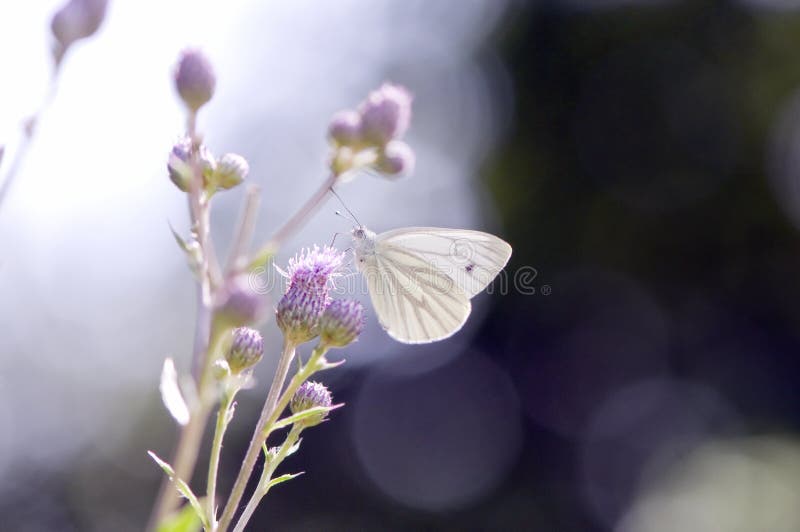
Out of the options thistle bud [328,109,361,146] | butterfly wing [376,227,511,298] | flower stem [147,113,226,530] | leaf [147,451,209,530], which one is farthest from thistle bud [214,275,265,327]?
butterfly wing [376,227,511,298]

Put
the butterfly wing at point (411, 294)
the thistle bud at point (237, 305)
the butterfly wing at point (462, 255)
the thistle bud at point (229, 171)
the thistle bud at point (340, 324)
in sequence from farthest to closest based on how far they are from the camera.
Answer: the butterfly wing at point (462, 255), the butterfly wing at point (411, 294), the thistle bud at point (340, 324), the thistle bud at point (229, 171), the thistle bud at point (237, 305)

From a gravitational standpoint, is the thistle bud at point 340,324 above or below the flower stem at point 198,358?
below

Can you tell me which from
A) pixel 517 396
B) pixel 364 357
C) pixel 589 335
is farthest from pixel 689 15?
pixel 364 357

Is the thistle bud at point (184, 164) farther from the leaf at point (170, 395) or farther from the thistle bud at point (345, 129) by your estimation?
the leaf at point (170, 395)

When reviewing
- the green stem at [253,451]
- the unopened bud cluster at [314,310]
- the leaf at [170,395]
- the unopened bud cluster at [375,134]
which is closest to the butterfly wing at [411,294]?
the unopened bud cluster at [314,310]

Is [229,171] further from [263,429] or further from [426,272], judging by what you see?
[426,272]

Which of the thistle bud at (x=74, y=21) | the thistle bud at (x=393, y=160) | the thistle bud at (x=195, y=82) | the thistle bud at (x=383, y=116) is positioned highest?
the thistle bud at (x=74, y=21)

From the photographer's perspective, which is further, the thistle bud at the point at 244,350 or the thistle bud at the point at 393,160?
the thistle bud at the point at 244,350
